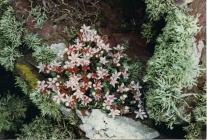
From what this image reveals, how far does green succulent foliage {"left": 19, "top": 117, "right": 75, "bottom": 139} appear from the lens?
19.3 ft

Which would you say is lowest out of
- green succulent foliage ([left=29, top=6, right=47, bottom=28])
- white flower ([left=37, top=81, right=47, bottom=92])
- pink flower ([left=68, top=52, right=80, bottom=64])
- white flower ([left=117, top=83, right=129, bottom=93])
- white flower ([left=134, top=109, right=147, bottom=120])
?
white flower ([left=134, top=109, right=147, bottom=120])

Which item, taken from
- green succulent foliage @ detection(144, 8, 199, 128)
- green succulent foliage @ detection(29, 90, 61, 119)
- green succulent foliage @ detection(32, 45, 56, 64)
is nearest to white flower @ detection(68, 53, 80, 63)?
green succulent foliage @ detection(32, 45, 56, 64)

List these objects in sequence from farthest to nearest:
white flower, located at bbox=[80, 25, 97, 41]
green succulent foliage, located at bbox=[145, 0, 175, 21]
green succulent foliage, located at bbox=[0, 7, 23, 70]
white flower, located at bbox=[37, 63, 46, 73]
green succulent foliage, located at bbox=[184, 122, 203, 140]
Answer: green succulent foliage, located at bbox=[0, 7, 23, 70]
white flower, located at bbox=[37, 63, 46, 73]
white flower, located at bbox=[80, 25, 97, 41]
green succulent foliage, located at bbox=[145, 0, 175, 21]
green succulent foliage, located at bbox=[184, 122, 203, 140]

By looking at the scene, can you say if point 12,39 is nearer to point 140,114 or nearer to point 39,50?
point 39,50

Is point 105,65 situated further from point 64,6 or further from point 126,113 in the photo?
point 64,6

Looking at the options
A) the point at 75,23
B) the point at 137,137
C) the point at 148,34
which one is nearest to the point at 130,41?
the point at 148,34

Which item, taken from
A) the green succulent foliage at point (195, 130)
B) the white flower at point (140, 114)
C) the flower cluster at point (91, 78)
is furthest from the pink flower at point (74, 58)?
the green succulent foliage at point (195, 130)

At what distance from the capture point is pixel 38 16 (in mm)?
5988

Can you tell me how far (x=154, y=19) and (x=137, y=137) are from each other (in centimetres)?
163

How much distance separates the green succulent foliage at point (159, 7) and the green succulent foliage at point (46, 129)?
2.03 metres

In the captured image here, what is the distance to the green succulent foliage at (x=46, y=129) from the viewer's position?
19.3ft

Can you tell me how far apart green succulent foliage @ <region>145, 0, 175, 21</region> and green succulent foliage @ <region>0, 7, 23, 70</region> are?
78.6 inches

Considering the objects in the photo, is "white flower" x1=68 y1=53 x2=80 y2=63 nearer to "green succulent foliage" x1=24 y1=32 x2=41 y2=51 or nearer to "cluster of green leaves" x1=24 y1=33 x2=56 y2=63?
"cluster of green leaves" x1=24 y1=33 x2=56 y2=63

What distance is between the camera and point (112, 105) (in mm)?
5422
